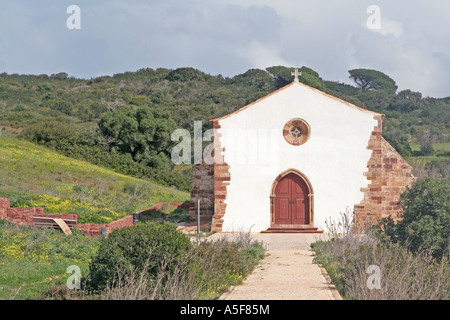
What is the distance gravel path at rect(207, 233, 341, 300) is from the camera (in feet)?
33.7

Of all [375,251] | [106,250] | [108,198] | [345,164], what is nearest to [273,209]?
[345,164]

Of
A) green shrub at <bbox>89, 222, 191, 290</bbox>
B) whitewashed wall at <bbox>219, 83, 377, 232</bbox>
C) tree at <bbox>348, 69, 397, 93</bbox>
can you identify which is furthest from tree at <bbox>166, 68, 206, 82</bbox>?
green shrub at <bbox>89, 222, 191, 290</bbox>

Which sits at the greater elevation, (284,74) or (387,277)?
(284,74)

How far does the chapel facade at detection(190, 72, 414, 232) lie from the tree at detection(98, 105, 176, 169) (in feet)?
59.1

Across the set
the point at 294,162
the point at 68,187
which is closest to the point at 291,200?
the point at 294,162

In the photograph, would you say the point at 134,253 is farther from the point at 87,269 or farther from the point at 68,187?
the point at 68,187

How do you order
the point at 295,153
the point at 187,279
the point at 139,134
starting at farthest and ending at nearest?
the point at 139,134
the point at 295,153
the point at 187,279

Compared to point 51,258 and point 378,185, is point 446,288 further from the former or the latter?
point 378,185

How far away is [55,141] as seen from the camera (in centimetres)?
3606

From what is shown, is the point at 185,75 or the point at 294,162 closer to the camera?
the point at 294,162

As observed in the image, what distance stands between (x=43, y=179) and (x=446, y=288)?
19927mm

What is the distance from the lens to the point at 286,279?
483 inches

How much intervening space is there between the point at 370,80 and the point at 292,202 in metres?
61.1

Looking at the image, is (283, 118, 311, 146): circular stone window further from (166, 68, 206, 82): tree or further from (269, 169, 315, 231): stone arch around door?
(166, 68, 206, 82): tree
